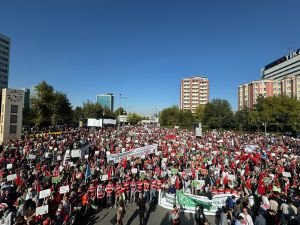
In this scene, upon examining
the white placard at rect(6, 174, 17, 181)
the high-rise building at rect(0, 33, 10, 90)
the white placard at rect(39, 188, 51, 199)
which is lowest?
the white placard at rect(39, 188, 51, 199)

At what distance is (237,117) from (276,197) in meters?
63.2

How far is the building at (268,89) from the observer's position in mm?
102856

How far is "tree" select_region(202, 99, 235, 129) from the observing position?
2776 inches

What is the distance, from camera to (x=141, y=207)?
9.52m

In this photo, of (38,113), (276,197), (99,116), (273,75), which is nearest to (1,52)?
(99,116)

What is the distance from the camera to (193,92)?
15975 centimetres

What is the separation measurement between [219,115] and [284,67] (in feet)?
261

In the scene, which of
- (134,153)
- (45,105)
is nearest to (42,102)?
(45,105)

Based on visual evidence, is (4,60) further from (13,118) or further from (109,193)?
(109,193)

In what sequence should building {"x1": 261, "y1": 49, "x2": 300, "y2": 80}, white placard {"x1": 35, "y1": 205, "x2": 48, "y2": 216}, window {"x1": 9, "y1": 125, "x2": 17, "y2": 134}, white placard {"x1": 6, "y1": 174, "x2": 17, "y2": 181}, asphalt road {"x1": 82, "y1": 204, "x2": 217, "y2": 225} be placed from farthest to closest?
building {"x1": 261, "y1": 49, "x2": 300, "y2": 80}, window {"x1": 9, "y1": 125, "x2": 17, "y2": 134}, white placard {"x1": 6, "y1": 174, "x2": 17, "y2": 181}, asphalt road {"x1": 82, "y1": 204, "x2": 217, "y2": 225}, white placard {"x1": 35, "y1": 205, "x2": 48, "y2": 216}

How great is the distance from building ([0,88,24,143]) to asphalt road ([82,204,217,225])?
22414 millimetres

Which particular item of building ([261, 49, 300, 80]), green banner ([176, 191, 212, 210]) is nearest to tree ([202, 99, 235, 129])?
green banner ([176, 191, 212, 210])

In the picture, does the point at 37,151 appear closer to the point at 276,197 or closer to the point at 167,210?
the point at 167,210

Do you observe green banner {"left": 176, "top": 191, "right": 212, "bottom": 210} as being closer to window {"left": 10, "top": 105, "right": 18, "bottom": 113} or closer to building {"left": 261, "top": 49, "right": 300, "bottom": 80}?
window {"left": 10, "top": 105, "right": 18, "bottom": 113}
